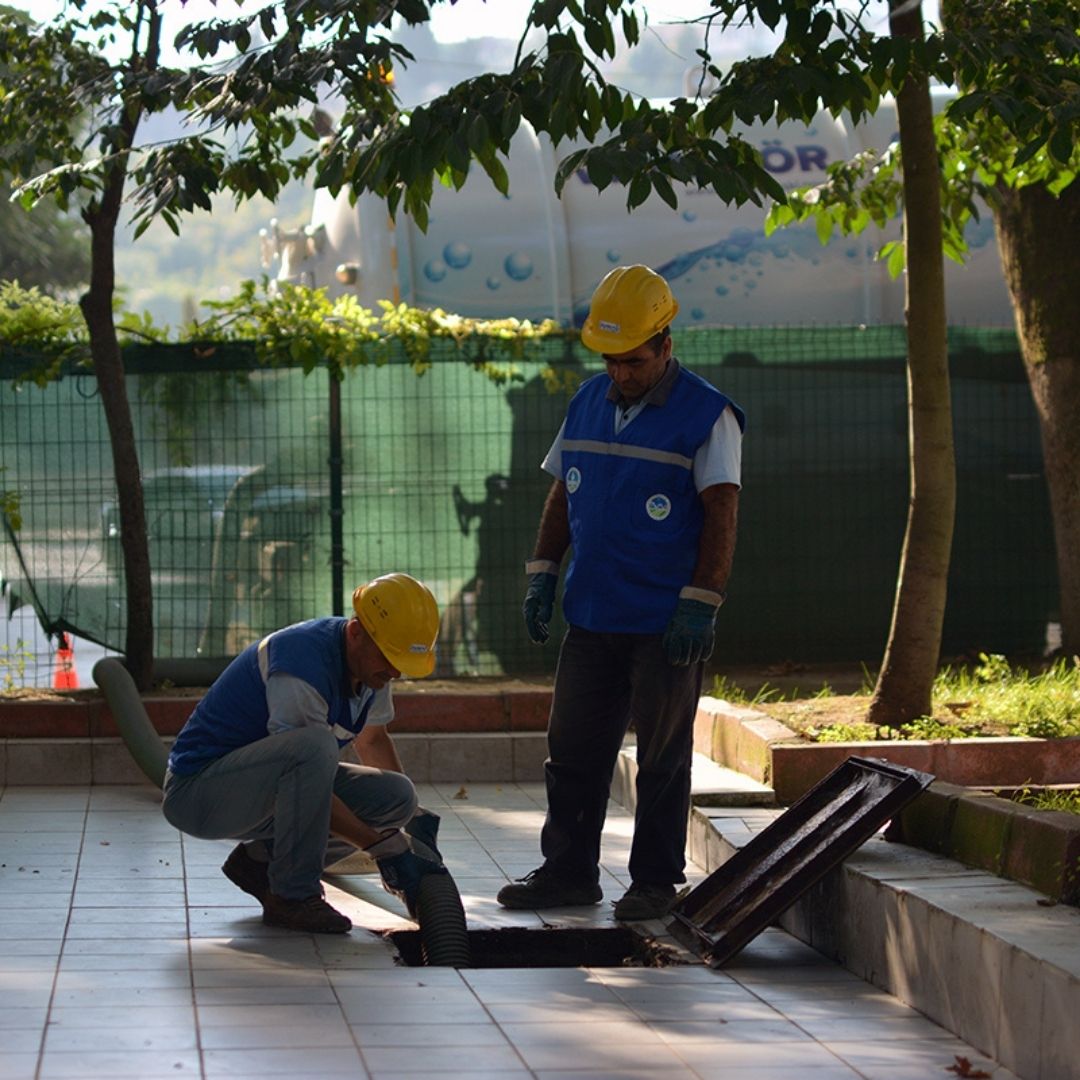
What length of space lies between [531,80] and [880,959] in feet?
10.2

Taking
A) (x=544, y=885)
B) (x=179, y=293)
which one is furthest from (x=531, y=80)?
(x=179, y=293)

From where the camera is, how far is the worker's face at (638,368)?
6020 millimetres

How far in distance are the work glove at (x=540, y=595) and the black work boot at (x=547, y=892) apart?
83 cm

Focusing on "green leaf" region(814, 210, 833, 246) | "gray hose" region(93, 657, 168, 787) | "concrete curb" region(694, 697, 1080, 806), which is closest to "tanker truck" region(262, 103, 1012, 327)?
"green leaf" region(814, 210, 833, 246)

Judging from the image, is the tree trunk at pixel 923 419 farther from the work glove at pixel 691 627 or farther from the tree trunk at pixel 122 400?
the tree trunk at pixel 122 400

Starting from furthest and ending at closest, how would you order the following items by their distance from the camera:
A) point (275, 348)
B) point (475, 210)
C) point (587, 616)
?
point (475, 210)
point (275, 348)
point (587, 616)

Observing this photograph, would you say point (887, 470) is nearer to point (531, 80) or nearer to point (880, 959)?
point (531, 80)

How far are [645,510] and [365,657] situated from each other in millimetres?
1122

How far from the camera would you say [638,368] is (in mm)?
6031

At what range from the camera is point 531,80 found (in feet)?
20.3

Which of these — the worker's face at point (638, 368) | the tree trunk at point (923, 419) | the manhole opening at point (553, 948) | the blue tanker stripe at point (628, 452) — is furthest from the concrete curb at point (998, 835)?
the tree trunk at point (923, 419)

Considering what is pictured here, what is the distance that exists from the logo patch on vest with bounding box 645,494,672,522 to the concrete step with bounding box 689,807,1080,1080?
125cm

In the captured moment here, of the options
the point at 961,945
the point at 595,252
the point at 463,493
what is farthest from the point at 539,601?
the point at 595,252

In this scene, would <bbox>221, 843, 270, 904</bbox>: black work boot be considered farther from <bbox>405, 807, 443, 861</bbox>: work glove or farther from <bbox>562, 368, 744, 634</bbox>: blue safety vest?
<bbox>562, 368, 744, 634</bbox>: blue safety vest
